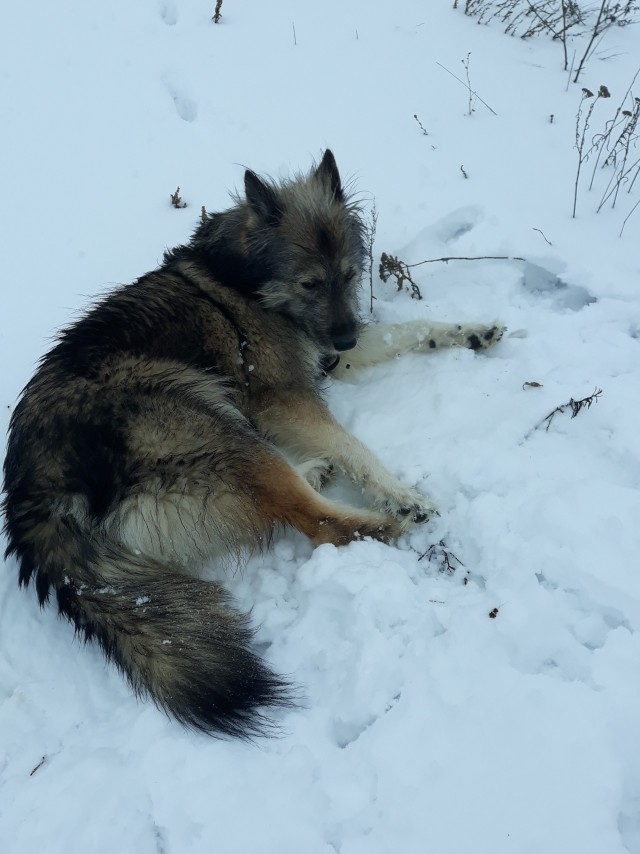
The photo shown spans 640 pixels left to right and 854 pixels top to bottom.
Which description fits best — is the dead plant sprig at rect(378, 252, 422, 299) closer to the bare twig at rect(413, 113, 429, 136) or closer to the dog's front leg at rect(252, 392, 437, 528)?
the dog's front leg at rect(252, 392, 437, 528)

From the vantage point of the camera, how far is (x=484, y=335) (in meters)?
3.63

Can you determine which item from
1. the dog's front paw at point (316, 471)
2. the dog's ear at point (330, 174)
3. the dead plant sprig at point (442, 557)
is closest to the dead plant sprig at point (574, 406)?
the dead plant sprig at point (442, 557)

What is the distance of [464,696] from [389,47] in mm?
5761

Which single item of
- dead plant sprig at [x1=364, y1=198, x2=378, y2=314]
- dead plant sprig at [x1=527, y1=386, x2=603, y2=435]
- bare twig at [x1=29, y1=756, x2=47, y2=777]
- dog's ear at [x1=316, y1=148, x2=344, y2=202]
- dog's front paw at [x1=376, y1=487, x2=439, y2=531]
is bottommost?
dog's front paw at [x1=376, y1=487, x2=439, y2=531]

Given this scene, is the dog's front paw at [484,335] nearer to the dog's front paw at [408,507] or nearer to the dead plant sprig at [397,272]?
Answer: the dead plant sprig at [397,272]

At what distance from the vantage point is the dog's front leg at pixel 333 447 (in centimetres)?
296

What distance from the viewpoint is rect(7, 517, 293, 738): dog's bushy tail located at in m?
2.19

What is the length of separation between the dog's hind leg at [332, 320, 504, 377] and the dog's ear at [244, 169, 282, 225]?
0.89 m

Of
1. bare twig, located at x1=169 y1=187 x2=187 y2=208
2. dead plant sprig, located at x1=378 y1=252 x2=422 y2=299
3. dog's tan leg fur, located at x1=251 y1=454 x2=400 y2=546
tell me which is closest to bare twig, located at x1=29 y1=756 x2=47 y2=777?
dog's tan leg fur, located at x1=251 y1=454 x2=400 y2=546

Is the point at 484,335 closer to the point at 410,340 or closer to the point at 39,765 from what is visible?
the point at 410,340

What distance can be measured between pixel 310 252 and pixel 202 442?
4.07 ft

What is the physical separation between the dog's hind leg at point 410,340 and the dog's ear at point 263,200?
892 mm

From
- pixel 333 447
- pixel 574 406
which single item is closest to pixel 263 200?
pixel 333 447

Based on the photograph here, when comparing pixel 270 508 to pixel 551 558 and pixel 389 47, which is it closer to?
pixel 551 558
